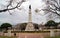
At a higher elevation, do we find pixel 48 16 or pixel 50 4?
→ pixel 50 4

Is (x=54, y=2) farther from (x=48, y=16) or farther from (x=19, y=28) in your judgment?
(x=19, y=28)

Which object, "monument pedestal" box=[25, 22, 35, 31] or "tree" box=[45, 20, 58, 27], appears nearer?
"tree" box=[45, 20, 58, 27]

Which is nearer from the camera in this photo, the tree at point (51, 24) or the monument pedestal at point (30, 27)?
the tree at point (51, 24)

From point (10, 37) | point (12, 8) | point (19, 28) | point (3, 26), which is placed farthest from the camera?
point (19, 28)

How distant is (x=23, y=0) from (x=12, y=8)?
1.51 m

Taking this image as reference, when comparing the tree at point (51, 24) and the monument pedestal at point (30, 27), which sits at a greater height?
the tree at point (51, 24)

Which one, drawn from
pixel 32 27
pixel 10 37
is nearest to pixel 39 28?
pixel 32 27

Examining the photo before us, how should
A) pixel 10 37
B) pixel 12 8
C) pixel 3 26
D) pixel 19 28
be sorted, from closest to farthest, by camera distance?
1. pixel 10 37
2. pixel 12 8
3. pixel 3 26
4. pixel 19 28

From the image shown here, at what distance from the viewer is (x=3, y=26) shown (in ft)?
75.9

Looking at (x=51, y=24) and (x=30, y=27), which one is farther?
(x=30, y=27)

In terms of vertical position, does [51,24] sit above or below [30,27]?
above

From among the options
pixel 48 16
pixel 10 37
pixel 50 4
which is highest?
pixel 50 4

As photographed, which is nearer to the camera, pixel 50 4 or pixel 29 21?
pixel 50 4

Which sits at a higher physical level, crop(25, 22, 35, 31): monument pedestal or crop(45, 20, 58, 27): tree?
crop(45, 20, 58, 27): tree
